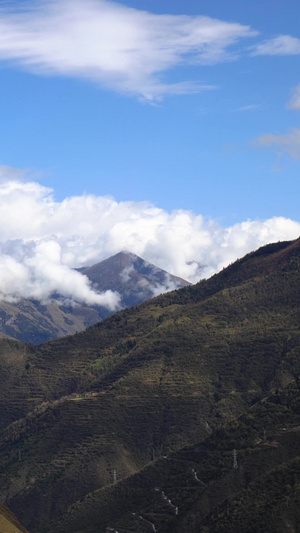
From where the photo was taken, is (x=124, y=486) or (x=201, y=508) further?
(x=124, y=486)

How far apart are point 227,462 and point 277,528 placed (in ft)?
121

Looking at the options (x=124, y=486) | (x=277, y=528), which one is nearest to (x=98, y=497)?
(x=124, y=486)

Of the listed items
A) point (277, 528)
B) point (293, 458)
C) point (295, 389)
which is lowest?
point (277, 528)

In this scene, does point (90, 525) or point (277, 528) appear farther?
point (90, 525)

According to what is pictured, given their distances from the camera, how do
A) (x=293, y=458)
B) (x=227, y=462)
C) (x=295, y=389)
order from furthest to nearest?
(x=295, y=389)
(x=227, y=462)
(x=293, y=458)

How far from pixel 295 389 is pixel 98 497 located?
4091 centimetres

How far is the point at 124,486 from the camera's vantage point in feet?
549

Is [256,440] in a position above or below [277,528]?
above

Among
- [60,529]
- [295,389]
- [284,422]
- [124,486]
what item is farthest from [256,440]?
[60,529]

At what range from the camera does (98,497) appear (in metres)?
170

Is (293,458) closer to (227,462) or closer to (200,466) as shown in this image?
(227,462)

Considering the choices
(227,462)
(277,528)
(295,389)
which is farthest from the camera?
(295,389)

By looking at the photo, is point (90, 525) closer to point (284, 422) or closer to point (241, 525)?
point (284, 422)

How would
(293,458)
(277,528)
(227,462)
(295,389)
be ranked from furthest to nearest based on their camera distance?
(295,389) → (227,462) → (293,458) → (277,528)
